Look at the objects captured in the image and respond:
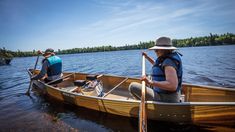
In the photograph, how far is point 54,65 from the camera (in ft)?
26.6

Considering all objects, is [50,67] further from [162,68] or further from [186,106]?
[186,106]

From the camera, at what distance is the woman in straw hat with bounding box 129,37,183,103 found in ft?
11.5

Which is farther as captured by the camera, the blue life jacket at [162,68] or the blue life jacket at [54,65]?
the blue life jacket at [54,65]

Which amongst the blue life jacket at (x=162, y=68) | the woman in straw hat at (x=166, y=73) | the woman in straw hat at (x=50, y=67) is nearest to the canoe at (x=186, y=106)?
the woman in straw hat at (x=166, y=73)

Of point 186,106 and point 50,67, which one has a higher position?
point 50,67

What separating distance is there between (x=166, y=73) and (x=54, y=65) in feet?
20.1

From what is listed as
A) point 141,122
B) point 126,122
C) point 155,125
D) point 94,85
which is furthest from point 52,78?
point 141,122

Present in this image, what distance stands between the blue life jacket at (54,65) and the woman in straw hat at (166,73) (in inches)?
195

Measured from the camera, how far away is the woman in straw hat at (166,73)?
3514 millimetres

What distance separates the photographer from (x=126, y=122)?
5.33 metres

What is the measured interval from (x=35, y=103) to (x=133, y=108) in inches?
214

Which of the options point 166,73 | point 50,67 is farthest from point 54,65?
point 166,73

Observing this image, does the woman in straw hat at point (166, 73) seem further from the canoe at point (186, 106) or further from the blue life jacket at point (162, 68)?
the canoe at point (186, 106)

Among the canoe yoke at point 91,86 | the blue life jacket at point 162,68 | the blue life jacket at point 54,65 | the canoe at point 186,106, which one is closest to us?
the blue life jacket at point 162,68
